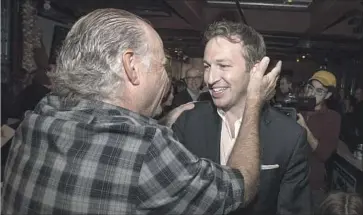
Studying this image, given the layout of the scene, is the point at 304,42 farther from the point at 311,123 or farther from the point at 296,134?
the point at 296,134

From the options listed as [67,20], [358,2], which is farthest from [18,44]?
[358,2]

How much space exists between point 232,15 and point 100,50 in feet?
5.25

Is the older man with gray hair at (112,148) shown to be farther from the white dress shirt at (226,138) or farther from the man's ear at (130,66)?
the white dress shirt at (226,138)

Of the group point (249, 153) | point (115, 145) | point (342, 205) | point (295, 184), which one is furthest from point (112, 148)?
point (342, 205)

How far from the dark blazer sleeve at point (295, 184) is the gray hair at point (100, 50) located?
0.59 m

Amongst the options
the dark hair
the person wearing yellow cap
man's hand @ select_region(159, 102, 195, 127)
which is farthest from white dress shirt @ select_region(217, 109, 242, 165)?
the person wearing yellow cap

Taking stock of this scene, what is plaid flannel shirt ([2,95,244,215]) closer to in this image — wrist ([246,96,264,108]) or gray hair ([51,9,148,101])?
gray hair ([51,9,148,101])

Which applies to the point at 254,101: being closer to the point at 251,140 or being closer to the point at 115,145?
the point at 251,140

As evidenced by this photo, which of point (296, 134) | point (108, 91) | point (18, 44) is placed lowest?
point (296, 134)

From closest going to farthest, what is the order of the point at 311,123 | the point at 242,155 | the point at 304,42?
the point at 242,155 < the point at 311,123 < the point at 304,42

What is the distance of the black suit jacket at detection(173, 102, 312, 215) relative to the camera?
108 centimetres

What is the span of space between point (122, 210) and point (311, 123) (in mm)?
1868

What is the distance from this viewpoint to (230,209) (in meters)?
0.74

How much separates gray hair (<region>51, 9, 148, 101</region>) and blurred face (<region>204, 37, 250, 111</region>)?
0.45m
